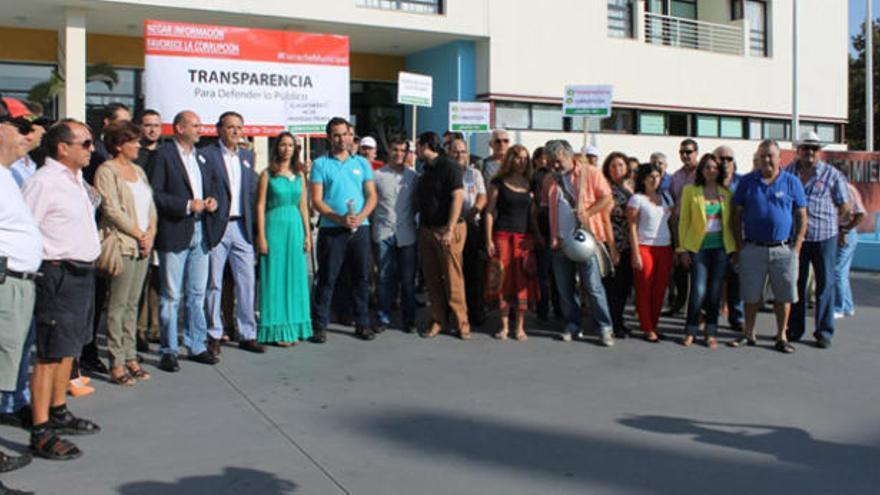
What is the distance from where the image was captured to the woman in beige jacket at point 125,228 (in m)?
5.74

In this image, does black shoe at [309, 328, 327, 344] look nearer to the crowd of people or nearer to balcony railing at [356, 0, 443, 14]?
the crowd of people

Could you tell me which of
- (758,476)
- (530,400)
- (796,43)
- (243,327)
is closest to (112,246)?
(243,327)

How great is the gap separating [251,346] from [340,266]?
1.11 metres

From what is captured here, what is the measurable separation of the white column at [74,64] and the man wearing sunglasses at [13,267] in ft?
41.8

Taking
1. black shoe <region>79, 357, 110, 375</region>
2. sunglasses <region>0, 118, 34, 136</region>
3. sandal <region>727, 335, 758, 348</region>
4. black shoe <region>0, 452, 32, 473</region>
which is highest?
sunglasses <region>0, 118, 34, 136</region>

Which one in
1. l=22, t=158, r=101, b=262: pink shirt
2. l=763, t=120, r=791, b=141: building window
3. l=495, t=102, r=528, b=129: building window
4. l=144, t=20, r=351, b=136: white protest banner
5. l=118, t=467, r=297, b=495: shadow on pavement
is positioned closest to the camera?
l=118, t=467, r=297, b=495: shadow on pavement

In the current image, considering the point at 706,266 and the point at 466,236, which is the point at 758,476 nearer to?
→ the point at 706,266

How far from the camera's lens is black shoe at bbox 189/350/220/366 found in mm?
6609

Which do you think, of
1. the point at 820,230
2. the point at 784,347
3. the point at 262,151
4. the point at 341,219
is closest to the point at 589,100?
the point at 820,230

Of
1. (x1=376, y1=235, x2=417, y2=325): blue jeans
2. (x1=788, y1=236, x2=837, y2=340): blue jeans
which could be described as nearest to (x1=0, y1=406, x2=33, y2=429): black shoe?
(x1=376, y1=235, x2=417, y2=325): blue jeans

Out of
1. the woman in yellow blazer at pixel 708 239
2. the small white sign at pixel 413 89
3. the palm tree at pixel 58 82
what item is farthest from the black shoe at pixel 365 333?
the palm tree at pixel 58 82

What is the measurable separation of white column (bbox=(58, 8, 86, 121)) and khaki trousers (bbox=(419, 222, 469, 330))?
10.8m

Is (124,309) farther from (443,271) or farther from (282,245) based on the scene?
(443,271)

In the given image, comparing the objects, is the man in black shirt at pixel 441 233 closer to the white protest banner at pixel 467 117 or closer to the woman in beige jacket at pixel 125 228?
the woman in beige jacket at pixel 125 228
